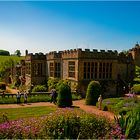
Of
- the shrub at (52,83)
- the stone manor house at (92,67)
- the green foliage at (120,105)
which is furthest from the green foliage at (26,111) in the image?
the shrub at (52,83)

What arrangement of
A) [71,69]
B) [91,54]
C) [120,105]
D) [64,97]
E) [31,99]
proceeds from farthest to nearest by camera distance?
[71,69] → [91,54] → [31,99] → [64,97] → [120,105]

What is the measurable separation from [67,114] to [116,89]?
A: 1917 centimetres

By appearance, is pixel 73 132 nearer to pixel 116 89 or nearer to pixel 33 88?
pixel 116 89

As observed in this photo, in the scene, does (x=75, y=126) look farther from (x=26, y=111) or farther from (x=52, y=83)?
(x=52, y=83)

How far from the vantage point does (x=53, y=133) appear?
1077cm

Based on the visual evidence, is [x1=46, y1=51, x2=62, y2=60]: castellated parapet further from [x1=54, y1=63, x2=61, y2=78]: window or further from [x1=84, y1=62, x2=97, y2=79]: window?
[x1=84, y1=62, x2=97, y2=79]: window

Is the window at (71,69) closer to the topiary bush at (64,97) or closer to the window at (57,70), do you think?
the window at (57,70)

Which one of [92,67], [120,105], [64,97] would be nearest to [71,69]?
[92,67]

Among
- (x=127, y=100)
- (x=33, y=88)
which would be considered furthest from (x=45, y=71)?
(x=127, y=100)

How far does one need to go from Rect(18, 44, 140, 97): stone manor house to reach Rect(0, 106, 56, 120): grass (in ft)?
22.6

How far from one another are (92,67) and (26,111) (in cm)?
1010

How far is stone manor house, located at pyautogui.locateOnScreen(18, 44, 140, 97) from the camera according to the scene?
1128 inches

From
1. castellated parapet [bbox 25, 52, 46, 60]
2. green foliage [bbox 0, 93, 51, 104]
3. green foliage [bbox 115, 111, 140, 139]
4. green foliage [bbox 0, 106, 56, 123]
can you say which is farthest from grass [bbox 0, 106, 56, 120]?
castellated parapet [bbox 25, 52, 46, 60]

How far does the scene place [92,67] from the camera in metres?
29.0
